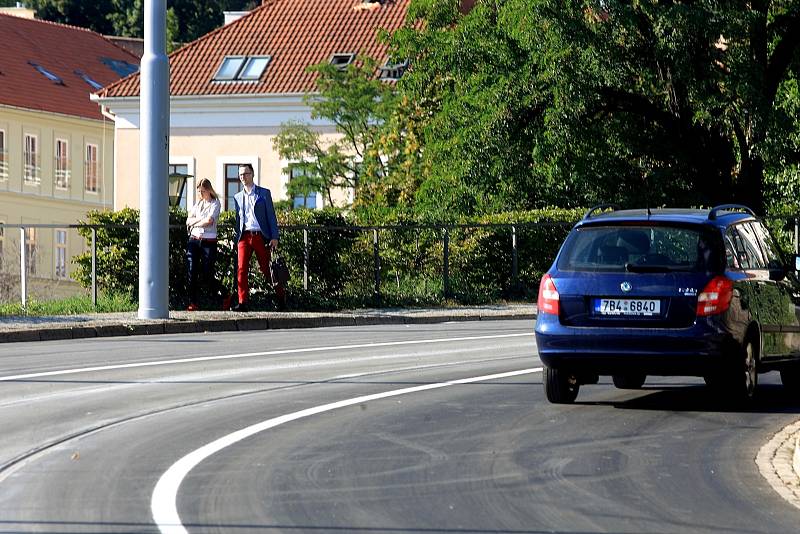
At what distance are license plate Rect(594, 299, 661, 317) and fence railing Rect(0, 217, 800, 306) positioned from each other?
1401cm

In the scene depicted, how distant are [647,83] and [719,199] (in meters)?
3.29

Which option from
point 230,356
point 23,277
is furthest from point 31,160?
point 230,356

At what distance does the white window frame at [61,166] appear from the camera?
7781cm

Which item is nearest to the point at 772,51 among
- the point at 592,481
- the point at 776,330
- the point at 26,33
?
the point at 776,330

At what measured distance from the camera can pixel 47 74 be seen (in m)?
79.6

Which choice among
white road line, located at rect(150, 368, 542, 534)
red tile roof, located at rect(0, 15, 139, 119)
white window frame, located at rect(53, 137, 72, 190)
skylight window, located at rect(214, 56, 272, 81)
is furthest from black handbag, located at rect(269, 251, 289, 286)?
white window frame, located at rect(53, 137, 72, 190)

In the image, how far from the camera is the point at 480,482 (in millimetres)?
10289

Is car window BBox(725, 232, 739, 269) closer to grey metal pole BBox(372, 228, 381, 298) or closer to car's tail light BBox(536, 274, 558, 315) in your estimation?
car's tail light BBox(536, 274, 558, 315)

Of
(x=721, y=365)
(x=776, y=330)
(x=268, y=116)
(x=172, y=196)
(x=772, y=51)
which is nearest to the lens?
(x=721, y=365)

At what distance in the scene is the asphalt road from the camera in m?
9.18

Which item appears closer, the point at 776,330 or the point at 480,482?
the point at 480,482

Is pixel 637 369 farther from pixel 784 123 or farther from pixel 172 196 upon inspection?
pixel 784 123

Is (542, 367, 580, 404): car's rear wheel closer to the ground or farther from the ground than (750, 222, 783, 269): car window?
closer to the ground

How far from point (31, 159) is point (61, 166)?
2156 mm
